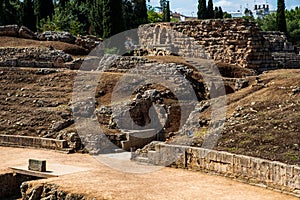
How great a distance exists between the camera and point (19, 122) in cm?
2600

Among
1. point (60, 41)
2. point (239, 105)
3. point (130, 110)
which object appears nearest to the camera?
point (239, 105)

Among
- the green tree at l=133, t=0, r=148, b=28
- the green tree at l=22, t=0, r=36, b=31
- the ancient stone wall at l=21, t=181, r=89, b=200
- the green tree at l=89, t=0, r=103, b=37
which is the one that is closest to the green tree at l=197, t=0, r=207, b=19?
the green tree at l=133, t=0, r=148, b=28

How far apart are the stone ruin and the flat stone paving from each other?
13.0 meters

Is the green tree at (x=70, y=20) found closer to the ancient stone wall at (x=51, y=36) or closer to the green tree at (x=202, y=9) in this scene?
the ancient stone wall at (x=51, y=36)

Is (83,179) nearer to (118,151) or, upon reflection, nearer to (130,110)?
(118,151)

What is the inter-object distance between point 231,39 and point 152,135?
962 centimetres

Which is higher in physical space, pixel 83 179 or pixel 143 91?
pixel 143 91

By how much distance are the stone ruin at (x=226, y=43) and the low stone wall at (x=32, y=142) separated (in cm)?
1115

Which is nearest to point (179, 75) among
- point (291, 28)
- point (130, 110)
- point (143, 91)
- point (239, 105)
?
point (143, 91)

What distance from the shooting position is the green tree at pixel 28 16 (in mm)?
45344

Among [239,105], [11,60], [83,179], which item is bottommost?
[83,179]

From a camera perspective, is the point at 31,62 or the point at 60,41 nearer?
the point at 31,62

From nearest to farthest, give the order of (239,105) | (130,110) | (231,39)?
(239,105) < (130,110) < (231,39)

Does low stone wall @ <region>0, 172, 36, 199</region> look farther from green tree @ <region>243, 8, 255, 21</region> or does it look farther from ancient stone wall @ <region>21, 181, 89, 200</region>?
green tree @ <region>243, 8, 255, 21</region>
